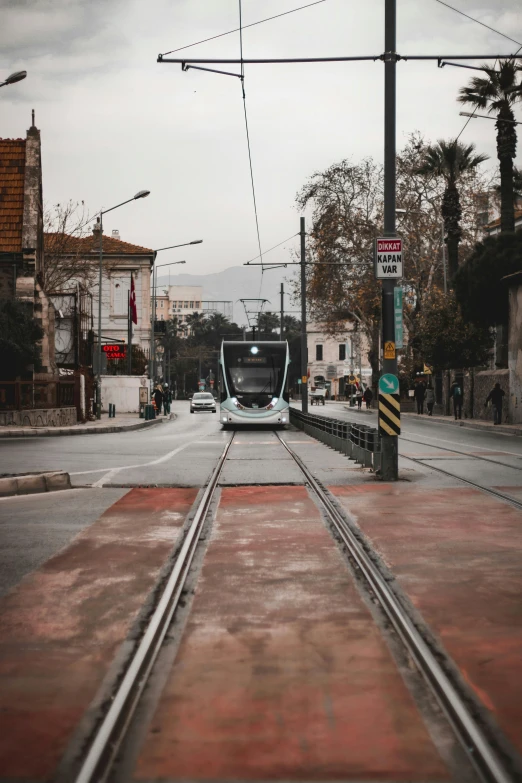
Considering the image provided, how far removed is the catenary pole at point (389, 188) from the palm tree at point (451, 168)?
118 feet

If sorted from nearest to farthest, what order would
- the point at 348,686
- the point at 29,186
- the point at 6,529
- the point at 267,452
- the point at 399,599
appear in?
the point at 348,686, the point at 399,599, the point at 6,529, the point at 267,452, the point at 29,186

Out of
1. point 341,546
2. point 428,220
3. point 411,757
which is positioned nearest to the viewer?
point 411,757

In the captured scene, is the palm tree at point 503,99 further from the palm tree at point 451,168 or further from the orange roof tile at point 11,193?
the orange roof tile at point 11,193

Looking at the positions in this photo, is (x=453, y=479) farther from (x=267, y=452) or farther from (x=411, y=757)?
(x=411, y=757)

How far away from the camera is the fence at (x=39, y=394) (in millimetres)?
35031

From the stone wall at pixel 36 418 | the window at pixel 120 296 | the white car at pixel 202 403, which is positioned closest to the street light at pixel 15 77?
the stone wall at pixel 36 418

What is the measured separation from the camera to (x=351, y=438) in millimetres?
21484

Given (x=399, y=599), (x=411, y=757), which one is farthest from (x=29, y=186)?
(x=411, y=757)

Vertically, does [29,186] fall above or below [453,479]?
above

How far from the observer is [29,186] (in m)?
41.1

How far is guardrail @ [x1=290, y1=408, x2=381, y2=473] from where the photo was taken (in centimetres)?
1716

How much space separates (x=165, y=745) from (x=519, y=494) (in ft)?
33.6

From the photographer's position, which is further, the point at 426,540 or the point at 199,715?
the point at 426,540

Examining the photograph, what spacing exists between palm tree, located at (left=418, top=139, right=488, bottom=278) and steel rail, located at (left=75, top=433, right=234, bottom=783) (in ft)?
146
